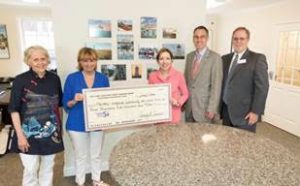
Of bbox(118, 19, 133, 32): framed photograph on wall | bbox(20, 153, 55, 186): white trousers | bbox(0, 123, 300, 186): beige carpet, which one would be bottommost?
bbox(0, 123, 300, 186): beige carpet

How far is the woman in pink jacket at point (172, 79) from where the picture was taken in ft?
7.51

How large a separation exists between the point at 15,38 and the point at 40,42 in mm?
623

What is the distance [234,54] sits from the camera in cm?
244

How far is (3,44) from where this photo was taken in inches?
239

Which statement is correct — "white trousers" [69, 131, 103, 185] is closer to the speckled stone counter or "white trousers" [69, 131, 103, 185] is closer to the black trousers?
the speckled stone counter

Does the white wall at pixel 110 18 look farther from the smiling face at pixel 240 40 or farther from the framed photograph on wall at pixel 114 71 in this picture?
the smiling face at pixel 240 40

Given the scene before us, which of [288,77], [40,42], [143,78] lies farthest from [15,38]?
[288,77]

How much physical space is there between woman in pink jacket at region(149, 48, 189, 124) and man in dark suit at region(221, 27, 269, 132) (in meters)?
0.45

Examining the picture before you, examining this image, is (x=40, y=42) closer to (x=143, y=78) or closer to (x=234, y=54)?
(x=143, y=78)

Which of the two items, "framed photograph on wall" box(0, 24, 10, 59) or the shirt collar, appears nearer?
the shirt collar

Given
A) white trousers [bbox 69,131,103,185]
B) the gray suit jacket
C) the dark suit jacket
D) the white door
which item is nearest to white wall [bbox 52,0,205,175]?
white trousers [bbox 69,131,103,185]

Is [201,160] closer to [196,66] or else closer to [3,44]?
[196,66]

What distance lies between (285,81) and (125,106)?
3920 millimetres

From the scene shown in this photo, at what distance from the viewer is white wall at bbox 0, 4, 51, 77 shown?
6.01 meters
